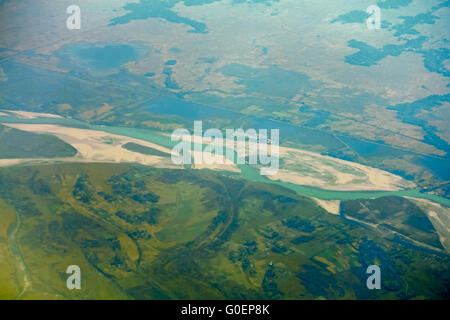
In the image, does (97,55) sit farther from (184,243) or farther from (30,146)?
(184,243)

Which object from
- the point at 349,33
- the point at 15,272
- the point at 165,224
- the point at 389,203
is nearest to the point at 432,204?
the point at 389,203

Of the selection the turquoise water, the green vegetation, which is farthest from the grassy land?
the turquoise water

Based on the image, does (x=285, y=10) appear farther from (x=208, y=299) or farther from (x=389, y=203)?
(x=208, y=299)

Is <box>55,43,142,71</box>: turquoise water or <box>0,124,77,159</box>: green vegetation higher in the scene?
<box>55,43,142,71</box>: turquoise water

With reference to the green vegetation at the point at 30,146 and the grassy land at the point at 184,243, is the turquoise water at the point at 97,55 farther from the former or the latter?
the grassy land at the point at 184,243
